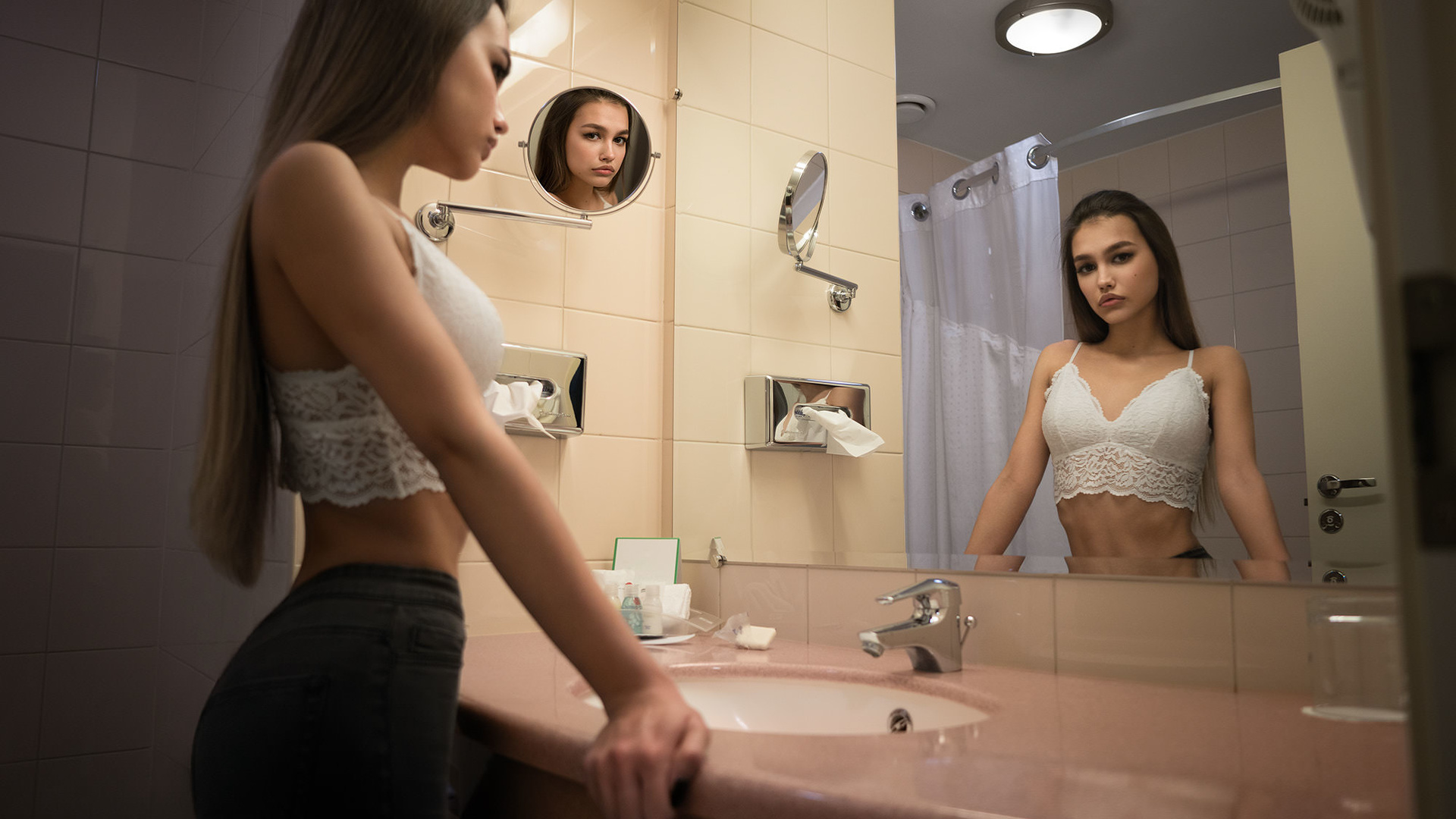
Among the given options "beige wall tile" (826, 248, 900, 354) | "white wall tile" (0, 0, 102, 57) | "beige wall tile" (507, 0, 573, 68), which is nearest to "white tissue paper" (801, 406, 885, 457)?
"beige wall tile" (826, 248, 900, 354)

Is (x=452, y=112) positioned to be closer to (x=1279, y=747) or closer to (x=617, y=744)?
(x=617, y=744)

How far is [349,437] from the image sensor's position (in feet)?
2.40

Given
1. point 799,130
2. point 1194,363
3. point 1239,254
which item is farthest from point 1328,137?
point 799,130

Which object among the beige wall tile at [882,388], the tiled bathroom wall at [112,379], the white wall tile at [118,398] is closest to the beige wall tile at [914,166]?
the beige wall tile at [882,388]

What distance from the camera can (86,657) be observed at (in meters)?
1.44

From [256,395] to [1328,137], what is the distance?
1.11 metres

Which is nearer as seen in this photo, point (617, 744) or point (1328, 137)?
point (617, 744)

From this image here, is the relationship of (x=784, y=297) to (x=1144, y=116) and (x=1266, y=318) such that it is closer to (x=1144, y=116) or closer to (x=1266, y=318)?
(x=1144, y=116)

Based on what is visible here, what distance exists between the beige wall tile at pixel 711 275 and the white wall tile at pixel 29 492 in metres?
1.08

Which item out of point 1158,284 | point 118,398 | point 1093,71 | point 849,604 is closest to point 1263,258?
point 1158,284

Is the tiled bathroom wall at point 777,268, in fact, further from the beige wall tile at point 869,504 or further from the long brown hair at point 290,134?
the long brown hair at point 290,134

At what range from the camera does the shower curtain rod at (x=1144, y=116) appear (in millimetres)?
992

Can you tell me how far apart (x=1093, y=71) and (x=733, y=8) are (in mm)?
954

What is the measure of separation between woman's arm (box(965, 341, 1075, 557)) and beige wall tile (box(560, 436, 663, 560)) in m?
0.70
